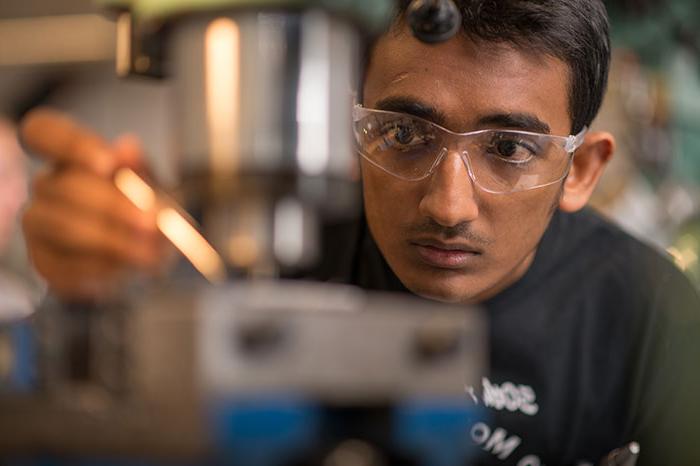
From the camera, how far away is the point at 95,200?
64 centimetres

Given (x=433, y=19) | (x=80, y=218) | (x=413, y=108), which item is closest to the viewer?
(x=433, y=19)

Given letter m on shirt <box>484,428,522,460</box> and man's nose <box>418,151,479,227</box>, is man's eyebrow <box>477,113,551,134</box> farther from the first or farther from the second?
letter m on shirt <box>484,428,522,460</box>

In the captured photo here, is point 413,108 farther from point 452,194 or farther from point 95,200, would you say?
point 95,200

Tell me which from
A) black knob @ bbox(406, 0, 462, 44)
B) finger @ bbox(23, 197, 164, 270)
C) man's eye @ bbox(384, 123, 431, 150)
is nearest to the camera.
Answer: black knob @ bbox(406, 0, 462, 44)

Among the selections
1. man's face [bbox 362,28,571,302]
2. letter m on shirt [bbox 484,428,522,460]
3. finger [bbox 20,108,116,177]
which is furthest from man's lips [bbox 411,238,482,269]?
finger [bbox 20,108,116,177]

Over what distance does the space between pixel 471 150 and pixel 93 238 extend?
0.89ft

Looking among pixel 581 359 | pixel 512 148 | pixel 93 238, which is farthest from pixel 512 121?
pixel 93 238

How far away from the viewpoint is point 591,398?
617mm

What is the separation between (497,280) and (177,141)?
0.23 metres

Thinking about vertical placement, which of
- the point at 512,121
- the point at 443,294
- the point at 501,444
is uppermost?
the point at 512,121

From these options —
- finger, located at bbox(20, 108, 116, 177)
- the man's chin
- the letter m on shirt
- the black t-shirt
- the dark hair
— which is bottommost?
the letter m on shirt

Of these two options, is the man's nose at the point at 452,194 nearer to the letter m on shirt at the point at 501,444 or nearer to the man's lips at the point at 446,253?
the man's lips at the point at 446,253

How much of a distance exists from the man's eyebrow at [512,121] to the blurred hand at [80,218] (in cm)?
24

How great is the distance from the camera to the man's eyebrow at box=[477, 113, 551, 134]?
0.51m
